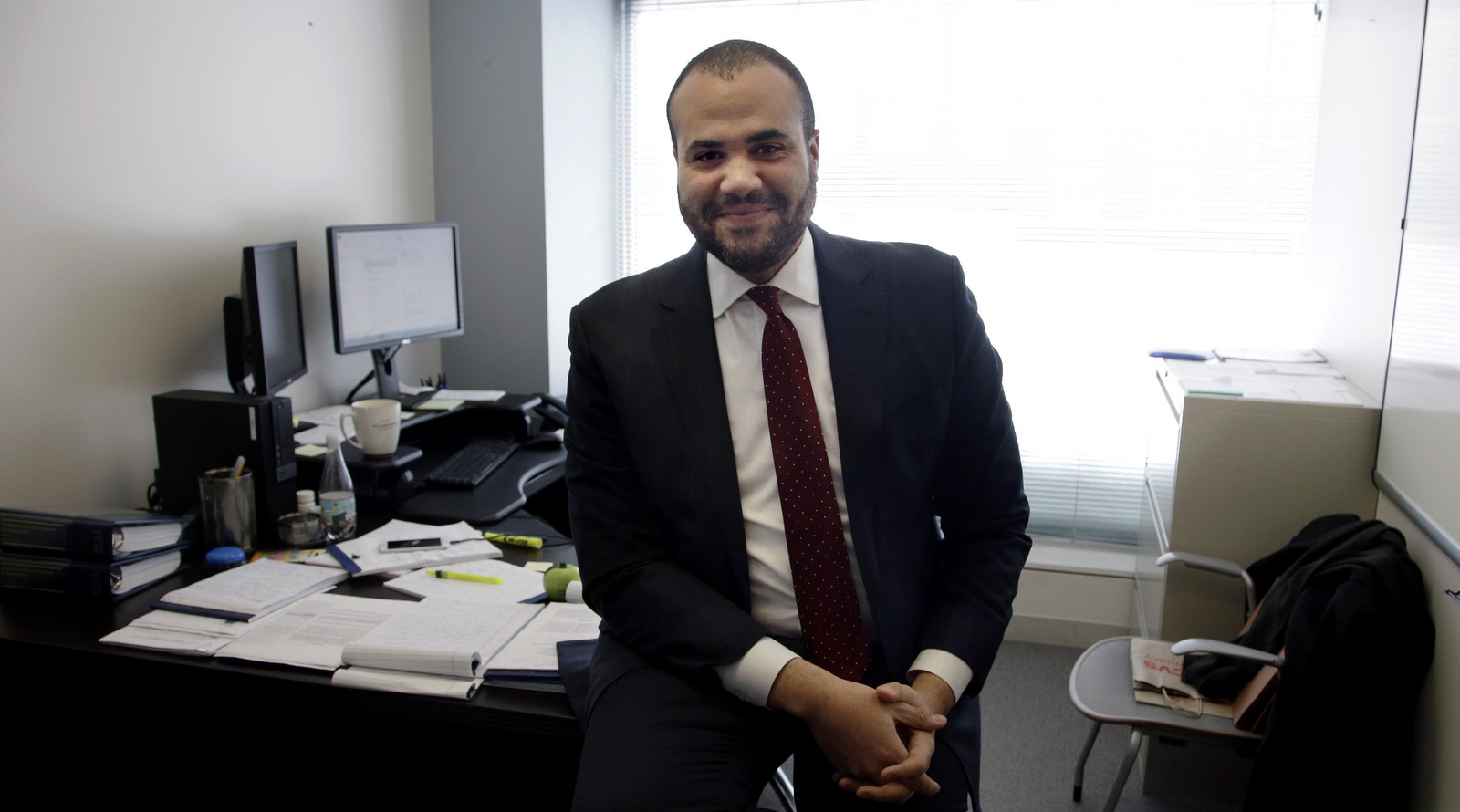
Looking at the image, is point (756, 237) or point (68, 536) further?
point (68, 536)

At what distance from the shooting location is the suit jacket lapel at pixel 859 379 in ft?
4.60

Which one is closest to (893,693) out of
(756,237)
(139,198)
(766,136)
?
(756,237)

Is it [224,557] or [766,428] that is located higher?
[766,428]

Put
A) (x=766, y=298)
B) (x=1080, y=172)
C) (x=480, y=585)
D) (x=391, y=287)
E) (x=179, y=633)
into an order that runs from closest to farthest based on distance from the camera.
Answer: (x=766, y=298), (x=179, y=633), (x=480, y=585), (x=391, y=287), (x=1080, y=172)

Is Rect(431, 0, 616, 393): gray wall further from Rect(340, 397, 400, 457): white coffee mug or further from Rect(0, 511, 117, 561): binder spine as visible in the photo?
Rect(0, 511, 117, 561): binder spine

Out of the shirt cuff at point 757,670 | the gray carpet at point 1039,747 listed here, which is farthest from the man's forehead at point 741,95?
the gray carpet at point 1039,747

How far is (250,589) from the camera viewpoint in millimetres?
1745

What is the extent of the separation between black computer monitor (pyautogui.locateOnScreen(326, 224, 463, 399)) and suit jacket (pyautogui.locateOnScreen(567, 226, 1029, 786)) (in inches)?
55.7

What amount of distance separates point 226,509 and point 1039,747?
7.15 ft

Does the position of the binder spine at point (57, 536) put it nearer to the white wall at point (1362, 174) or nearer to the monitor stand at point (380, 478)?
the monitor stand at point (380, 478)

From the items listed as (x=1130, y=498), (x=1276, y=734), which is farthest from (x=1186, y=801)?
(x=1130, y=498)

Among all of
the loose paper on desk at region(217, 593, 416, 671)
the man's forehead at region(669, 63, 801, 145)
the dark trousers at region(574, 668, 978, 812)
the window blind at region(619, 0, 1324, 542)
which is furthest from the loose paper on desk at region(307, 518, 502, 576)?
the window blind at region(619, 0, 1324, 542)

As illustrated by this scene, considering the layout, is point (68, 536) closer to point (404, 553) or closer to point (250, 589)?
point (250, 589)

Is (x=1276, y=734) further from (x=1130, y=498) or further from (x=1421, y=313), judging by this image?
(x=1130, y=498)
